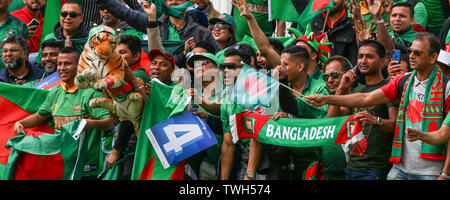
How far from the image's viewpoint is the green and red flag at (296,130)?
726 centimetres

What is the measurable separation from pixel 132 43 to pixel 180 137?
1.80m

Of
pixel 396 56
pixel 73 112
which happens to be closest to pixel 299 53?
pixel 396 56

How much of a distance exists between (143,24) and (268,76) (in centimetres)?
301

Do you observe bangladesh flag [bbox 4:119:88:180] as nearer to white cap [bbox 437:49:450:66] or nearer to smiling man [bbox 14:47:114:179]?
smiling man [bbox 14:47:114:179]

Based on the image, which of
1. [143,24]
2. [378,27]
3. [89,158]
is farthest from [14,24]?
[378,27]

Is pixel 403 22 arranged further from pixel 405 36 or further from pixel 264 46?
pixel 264 46

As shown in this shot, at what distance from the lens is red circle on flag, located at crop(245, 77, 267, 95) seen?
303 inches

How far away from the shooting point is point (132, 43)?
920cm

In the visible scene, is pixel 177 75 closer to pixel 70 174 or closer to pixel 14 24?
pixel 70 174

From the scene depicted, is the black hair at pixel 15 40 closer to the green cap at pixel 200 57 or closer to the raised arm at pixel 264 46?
the green cap at pixel 200 57

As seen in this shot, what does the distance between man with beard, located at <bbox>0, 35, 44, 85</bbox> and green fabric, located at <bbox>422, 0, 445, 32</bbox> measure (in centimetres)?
521

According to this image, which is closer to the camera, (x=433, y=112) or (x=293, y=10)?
(x=433, y=112)

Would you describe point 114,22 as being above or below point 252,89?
above

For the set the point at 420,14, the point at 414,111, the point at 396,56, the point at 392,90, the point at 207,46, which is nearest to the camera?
the point at 414,111
